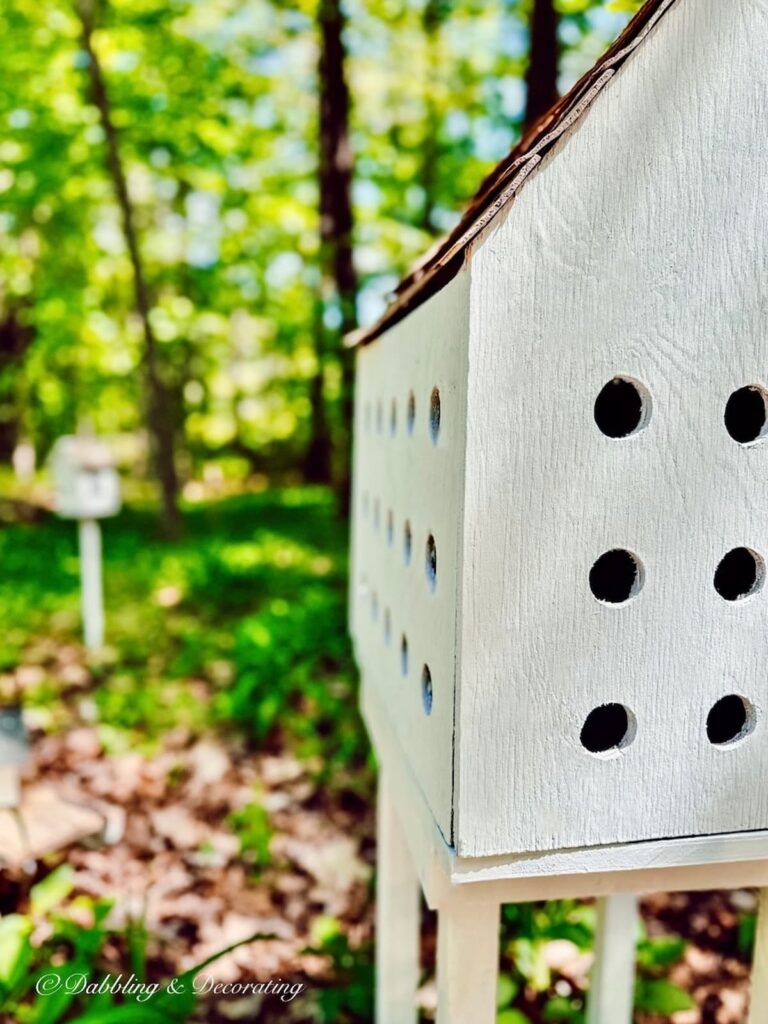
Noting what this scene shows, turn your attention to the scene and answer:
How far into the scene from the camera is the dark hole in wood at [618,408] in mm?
844

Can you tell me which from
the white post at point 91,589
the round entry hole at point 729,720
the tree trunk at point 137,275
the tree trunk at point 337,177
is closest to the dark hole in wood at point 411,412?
the round entry hole at point 729,720

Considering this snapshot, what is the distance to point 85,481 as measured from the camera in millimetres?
4207

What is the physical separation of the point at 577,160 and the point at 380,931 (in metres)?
1.53

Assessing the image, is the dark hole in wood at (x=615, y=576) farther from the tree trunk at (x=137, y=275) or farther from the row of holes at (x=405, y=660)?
the tree trunk at (x=137, y=275)

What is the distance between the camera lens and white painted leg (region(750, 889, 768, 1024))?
1.09 metres

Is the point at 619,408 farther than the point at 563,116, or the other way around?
the point at 619,408

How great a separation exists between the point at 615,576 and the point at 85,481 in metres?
3.81

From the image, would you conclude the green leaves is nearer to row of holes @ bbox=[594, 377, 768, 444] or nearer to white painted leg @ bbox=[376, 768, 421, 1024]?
white painted leg @ bbox=[376, 768, 421, 1024]

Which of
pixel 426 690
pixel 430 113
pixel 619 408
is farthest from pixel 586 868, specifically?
pixel 430 113

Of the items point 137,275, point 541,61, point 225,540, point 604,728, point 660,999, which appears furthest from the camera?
point 225,540

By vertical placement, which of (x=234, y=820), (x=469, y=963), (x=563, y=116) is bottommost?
(x=234, y=820)

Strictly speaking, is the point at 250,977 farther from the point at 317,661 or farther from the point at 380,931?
the point at 317,661

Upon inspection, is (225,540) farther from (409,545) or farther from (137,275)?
(409,545)

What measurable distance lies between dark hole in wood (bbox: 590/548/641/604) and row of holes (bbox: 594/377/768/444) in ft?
0.43
